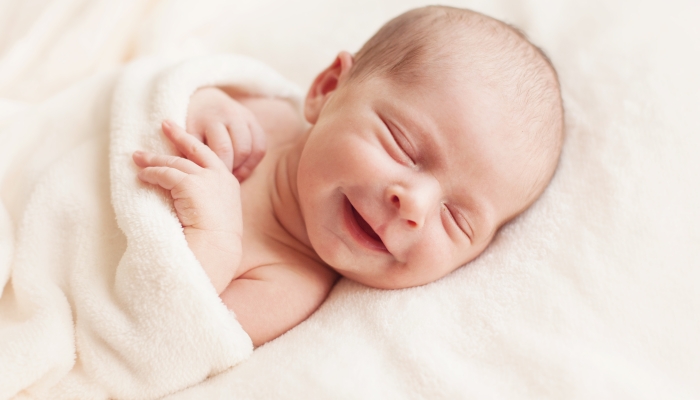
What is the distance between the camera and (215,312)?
1.05 m

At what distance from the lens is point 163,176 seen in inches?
43.3

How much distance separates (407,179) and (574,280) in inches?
16.2

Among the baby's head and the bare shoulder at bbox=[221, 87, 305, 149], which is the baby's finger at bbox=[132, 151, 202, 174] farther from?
the bare shoulder at bbox=[221, 87, 305, 149]

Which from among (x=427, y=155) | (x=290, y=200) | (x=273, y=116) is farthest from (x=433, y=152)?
(x=273, y=116)

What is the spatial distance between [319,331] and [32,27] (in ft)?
4.35

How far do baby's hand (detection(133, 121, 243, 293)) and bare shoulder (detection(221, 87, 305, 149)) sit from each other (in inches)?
14.8

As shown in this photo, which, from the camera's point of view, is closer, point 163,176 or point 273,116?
point 163,176

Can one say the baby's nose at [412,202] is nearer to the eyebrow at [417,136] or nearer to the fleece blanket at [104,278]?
the eyebrow at [417,136]

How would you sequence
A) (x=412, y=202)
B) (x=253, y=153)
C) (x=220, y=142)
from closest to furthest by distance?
(x=412, y=202)
(x=220, y=142)
(x=253, y=153)

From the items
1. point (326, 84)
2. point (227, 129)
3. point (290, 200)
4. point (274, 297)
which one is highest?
point (326, 84)

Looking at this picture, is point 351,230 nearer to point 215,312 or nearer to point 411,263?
point 411,263

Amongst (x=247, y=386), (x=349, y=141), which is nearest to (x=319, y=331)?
(x=247, y=386)

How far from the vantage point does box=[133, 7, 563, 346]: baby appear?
1130 millimetres

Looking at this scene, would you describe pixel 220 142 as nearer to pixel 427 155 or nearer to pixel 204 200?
pixel 204 200
